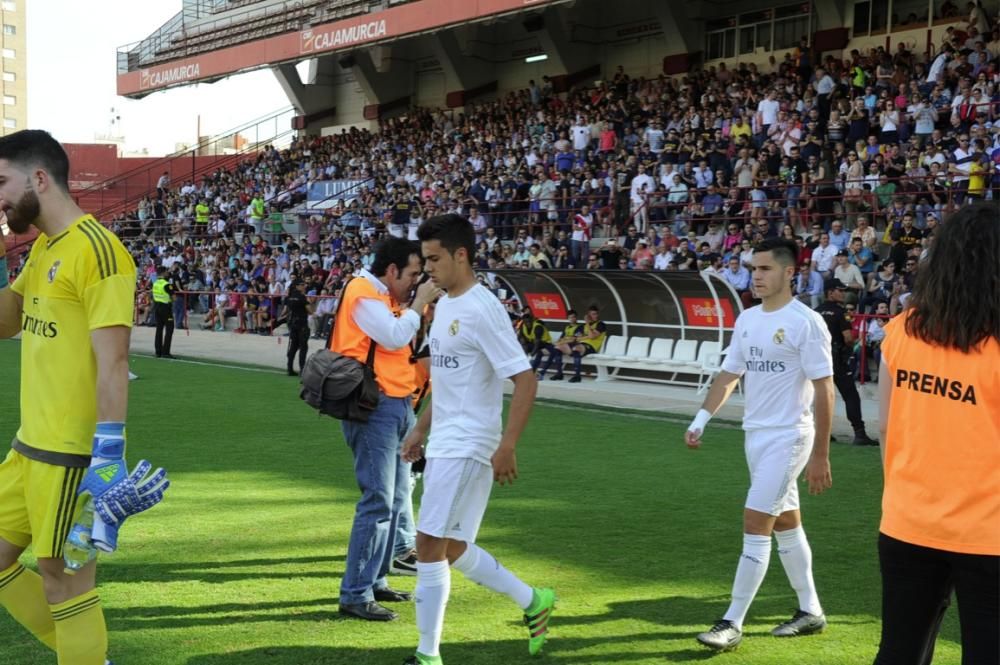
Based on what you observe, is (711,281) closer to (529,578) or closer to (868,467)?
(868,467)

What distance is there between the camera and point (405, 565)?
6996 millimetres

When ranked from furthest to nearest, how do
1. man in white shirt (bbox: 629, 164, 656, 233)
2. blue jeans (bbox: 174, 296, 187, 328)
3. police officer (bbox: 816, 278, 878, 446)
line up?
blue jeans (bbox: 174, 296, 187, 328), man in white shirt (bbox: 629, 164, 656, 233), police officer (bbox: 816, 278, 878, 446)

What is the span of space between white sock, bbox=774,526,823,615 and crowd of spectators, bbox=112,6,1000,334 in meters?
6.87

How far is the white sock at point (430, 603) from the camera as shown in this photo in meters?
4.84

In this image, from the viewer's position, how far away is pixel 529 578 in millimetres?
6660

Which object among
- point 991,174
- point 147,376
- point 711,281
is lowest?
point 147,376

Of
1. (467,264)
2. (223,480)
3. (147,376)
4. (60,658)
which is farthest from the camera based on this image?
(147,376)

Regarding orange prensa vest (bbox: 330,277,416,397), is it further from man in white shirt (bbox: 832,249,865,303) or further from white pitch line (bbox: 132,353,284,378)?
white pitch line (bbox: 132,353,284,378)

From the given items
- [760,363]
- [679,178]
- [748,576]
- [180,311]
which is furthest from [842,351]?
[180,311]

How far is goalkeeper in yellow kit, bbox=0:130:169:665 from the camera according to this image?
3898 millimetres

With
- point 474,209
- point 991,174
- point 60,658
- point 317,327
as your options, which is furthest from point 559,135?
point 60,658

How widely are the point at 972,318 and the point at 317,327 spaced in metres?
24.4

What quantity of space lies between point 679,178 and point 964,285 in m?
20.0

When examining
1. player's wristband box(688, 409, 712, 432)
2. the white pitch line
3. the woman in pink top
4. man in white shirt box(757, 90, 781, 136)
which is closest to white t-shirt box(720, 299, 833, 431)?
player's wristband box(688, 409, 712, 432)
